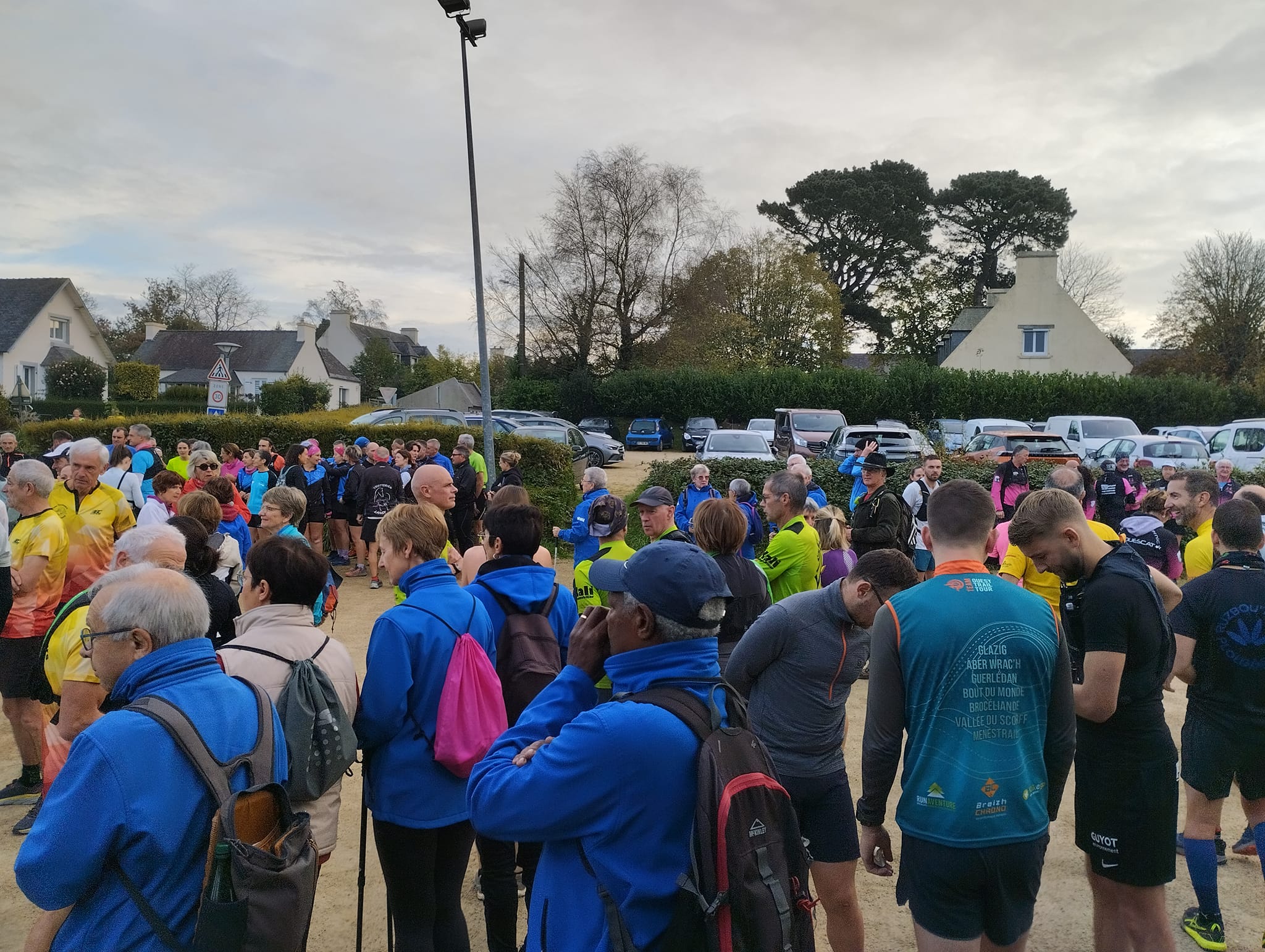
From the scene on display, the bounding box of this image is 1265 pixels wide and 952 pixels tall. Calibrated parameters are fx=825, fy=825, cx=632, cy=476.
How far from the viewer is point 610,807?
1.74m

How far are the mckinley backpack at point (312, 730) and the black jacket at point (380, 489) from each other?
8546 millimetres

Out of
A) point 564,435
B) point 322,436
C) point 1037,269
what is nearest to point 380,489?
point 322,436

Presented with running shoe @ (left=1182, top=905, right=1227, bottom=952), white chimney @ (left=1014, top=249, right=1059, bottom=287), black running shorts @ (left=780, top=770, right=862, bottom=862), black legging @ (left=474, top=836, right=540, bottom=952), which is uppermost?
white chimney @ (left=1014, top=249, right=1059, bottom=287)

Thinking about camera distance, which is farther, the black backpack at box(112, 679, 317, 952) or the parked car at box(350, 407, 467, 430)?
the parked car at box(350, 407, 467, 430)

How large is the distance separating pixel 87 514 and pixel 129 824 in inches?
182

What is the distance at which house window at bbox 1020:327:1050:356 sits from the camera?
129 feet

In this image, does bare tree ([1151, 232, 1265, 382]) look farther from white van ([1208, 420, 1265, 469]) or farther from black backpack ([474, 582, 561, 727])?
black backpack ([474, 582, 561, 727])

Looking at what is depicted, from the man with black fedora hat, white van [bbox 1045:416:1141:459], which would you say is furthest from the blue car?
the man with black fedora hat

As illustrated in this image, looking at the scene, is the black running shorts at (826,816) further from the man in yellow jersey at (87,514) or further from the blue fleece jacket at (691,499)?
the blue fleece jacket at (691,499)

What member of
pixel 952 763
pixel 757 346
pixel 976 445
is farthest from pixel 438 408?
pixel 757 346

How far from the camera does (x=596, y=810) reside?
5.72 feet

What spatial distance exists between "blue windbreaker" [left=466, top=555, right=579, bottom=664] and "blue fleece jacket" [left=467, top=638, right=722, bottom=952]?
1.71m

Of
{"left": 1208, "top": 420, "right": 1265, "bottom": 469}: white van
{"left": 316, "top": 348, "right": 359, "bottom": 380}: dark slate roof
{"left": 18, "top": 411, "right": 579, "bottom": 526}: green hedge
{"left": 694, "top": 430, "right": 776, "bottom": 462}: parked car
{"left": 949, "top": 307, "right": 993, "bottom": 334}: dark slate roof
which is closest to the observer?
{"left": 18, "top": 411, "right": 579, "bottom": 526}: green hedge

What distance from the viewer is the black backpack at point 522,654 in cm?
351
